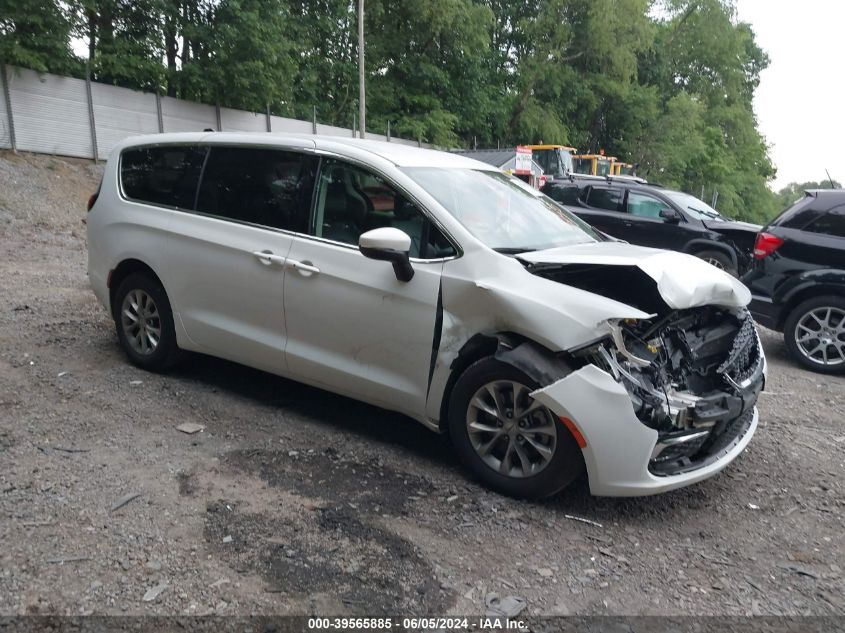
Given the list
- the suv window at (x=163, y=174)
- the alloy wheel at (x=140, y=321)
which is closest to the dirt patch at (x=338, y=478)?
the alloy wheel at (x=140, y=321)

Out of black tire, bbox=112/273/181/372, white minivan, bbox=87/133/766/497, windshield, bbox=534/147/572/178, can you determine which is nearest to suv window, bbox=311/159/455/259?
white minivan, bbox=87/133/766/497

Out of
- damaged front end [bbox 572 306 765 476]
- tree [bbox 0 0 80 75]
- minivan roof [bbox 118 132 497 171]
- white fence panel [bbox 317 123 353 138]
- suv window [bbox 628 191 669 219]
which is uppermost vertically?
tree [bbox 0 0 80 75]

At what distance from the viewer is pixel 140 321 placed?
548 cm

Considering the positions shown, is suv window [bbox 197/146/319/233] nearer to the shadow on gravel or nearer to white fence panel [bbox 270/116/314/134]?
the shadow on gravel

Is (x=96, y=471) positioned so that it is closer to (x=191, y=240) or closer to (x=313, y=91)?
(x=191, y=240)

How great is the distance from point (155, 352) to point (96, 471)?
1618mm

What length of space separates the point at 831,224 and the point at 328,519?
6.11 m

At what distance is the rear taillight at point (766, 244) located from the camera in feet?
24.5

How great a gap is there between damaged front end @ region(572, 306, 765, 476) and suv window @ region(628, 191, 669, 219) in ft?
28.4

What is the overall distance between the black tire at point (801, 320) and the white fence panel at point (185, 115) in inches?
748

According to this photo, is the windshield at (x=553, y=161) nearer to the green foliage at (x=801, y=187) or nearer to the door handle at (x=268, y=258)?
the green foliage at (x=801, y=187)

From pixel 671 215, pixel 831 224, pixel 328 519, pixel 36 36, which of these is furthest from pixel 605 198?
pixel 36 36

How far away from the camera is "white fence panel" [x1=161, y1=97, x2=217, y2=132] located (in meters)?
22.7

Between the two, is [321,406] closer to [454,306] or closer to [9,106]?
[454,306]
